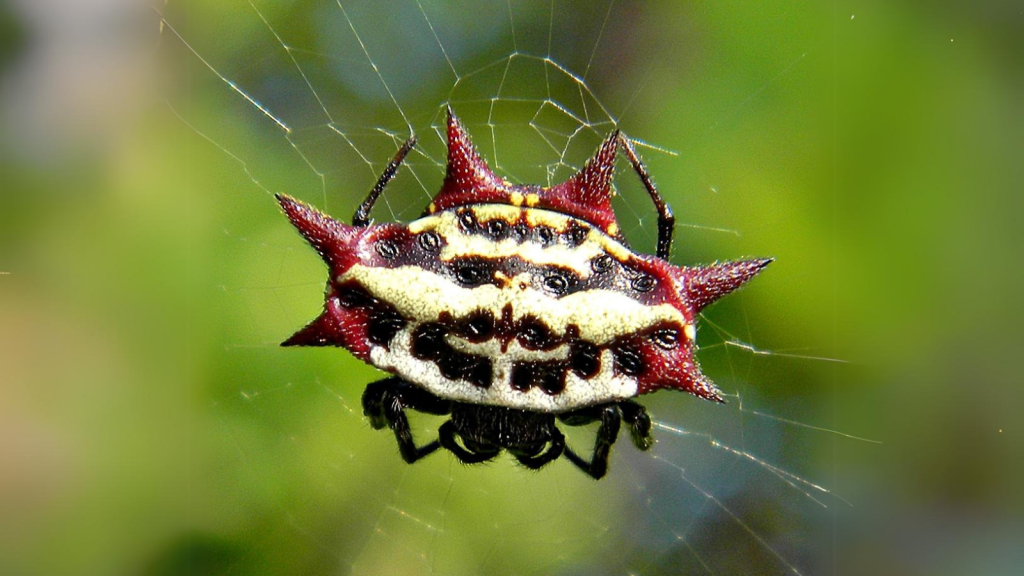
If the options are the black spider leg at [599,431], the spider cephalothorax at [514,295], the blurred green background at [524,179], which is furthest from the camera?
the blurred green background at [524,179]

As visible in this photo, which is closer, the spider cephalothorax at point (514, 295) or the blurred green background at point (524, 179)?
the spider cephalothorax at point (514, 295)

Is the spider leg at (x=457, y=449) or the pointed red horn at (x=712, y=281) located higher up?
the pointed red horn at (x=712, y=281)

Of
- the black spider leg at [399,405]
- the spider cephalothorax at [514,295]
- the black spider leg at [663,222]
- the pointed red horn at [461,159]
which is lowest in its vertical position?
the black spider leg at [399,405]

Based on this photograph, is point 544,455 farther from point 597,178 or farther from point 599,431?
point 597,178

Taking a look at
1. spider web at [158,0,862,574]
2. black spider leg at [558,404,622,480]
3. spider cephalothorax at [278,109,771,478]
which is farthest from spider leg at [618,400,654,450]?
spider web at [158,0,862,574]

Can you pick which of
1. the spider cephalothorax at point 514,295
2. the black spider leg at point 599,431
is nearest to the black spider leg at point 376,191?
the spider cephalothorax at point 514,295

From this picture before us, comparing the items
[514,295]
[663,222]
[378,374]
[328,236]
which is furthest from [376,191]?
[378,374]

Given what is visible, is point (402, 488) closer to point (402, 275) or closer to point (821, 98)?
point (402, 275)

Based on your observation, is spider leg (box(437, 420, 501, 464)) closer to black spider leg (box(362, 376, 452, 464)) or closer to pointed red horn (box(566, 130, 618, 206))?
black spider leg (box(362, 376, 452, 464))

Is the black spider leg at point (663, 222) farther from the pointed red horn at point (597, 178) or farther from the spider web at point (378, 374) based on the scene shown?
the spider web at point (378, 374)
